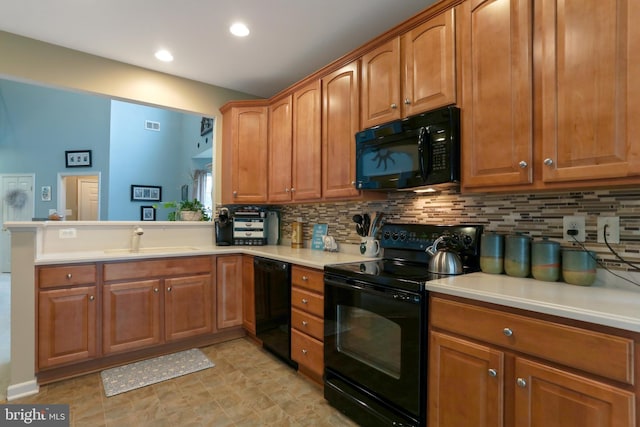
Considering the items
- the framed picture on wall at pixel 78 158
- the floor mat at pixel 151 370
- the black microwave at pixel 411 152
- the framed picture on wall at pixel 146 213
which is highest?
the framed picture on wall at pixel 78 158

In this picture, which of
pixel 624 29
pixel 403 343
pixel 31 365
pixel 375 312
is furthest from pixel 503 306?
pixel 31 365

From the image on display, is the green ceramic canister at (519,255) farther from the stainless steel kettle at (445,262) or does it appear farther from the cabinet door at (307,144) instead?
the cabinet door at (307,144)

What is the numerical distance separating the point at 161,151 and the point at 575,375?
7.83 m

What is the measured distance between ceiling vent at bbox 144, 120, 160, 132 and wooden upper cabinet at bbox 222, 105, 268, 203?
4849 millimetres

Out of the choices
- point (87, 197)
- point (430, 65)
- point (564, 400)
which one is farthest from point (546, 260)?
point (87, 197)

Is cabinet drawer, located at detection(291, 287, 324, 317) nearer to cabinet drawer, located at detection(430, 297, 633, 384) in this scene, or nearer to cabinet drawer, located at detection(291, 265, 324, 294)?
cabinet drawer, located at detection(291, 265, 324, 294)

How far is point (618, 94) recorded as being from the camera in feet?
3.95

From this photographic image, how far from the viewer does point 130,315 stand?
2.52 meters

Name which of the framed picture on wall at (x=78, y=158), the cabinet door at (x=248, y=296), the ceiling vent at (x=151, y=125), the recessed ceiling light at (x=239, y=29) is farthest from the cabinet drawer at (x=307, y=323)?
the ceiling vent at (x=151, y=125)

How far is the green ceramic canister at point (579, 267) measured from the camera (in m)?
1.43

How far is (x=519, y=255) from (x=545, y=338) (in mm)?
584

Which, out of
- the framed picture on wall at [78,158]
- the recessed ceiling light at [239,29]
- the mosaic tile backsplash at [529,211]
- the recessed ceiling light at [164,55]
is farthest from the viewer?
the framed picture on wall at [78,158]

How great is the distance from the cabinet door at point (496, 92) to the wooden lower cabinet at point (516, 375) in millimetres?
666

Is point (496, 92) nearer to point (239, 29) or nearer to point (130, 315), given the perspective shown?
point (239, 29)
